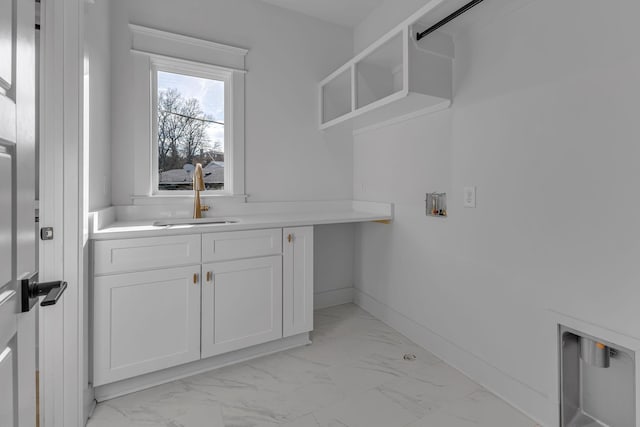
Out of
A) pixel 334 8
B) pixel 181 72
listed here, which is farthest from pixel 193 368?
pixel 334 8

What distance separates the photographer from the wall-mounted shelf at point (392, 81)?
1.95 m

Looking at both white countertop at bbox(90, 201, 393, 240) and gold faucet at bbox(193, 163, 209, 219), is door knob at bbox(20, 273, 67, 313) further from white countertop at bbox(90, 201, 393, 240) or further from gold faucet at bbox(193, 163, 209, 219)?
gold faucet at bbox(193, 163, 209, 219)

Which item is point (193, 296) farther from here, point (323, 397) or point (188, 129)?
point (188, 129)

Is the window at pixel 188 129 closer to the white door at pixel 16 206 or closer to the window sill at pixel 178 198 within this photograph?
the window sill at pixel 178 198

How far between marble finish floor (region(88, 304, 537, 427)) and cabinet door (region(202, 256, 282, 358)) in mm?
193

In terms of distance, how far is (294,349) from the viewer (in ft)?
7.65

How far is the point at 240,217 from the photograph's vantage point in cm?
260

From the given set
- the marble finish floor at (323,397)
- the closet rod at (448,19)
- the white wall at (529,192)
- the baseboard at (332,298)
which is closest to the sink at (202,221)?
the marble finish floor at (323,397)

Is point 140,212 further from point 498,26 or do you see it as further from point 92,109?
point 498,26

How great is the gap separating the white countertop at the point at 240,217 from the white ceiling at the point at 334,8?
5.59ft

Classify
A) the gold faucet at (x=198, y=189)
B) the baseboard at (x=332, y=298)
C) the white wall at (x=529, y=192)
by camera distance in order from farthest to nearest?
the baseboard at (x=332, y=298) < the gold faucet at (x=198, y=189) < the white wall at (x=529, y=192)

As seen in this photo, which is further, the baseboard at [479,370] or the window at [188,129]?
the window at [188,129]

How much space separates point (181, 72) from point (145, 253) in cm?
151

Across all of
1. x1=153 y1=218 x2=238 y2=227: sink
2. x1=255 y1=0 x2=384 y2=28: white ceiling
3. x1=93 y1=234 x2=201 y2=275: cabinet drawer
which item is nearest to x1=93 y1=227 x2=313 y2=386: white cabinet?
x1=93 y1=234 x2=201 y2=275: cabinet drawer
